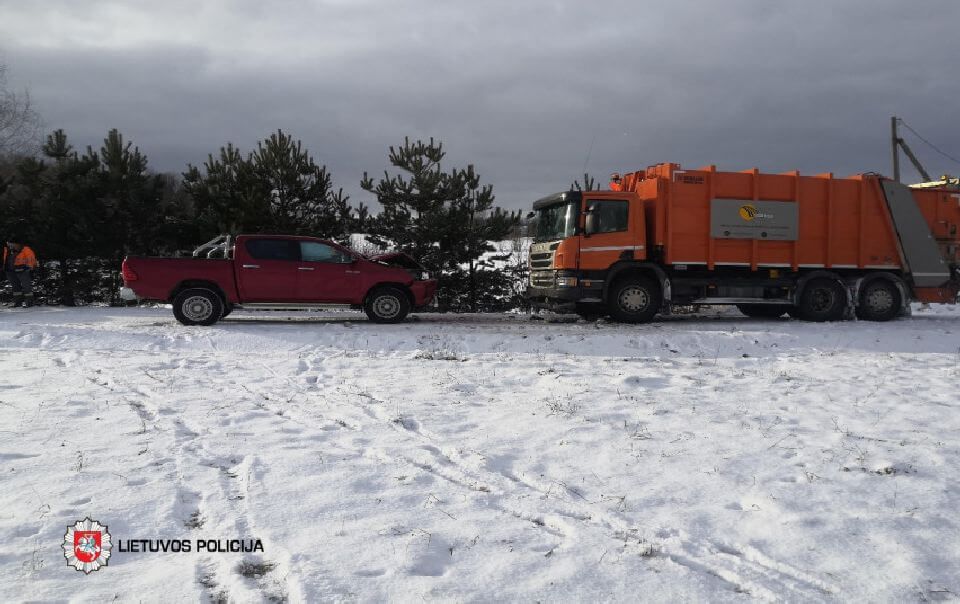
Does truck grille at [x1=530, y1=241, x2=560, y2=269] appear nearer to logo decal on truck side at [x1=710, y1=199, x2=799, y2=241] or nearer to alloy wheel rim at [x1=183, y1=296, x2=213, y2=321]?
logo decal on truck side at [x1=710, y1=199, x2=799, y2=241]

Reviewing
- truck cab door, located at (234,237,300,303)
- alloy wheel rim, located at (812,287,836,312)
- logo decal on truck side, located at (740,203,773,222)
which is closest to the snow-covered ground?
truck cab door, located at (234,237,300,303)

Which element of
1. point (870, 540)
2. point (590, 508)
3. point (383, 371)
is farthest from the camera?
point (383, 371)

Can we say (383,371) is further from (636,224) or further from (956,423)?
(636,224)

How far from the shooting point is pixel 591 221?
1295 centimetres

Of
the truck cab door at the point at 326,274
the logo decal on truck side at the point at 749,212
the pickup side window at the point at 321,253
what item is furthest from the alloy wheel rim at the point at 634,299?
→ the pickup side window at the point at 321,253

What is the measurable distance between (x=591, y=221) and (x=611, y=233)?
59 cm

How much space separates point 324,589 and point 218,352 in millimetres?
7628

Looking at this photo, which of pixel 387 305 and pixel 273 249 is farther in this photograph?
pixel 387 305

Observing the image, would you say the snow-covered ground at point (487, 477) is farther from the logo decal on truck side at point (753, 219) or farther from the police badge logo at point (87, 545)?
the logo decal on truck side at point (753, 219)

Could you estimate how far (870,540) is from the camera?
3463mm

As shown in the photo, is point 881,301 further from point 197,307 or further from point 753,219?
point 197,307

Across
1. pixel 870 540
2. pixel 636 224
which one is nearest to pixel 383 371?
pixel 870 540

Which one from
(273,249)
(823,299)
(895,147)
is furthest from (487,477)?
(895,147)

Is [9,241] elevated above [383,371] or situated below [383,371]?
above
